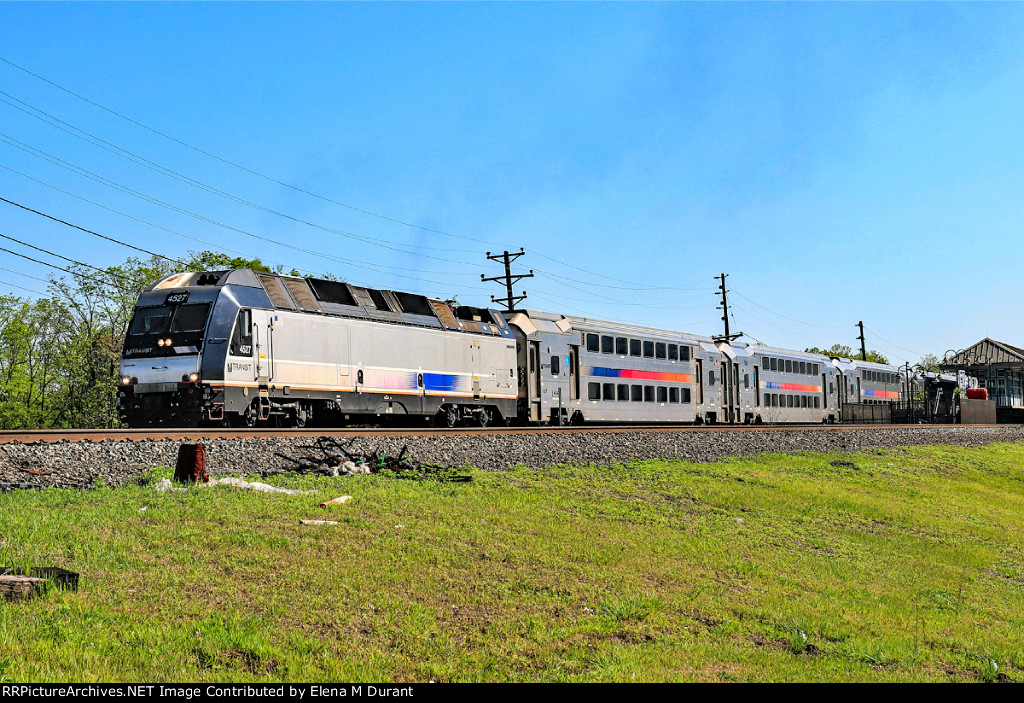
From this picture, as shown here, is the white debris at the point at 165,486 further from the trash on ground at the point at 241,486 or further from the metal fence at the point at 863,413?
the metal fence at the point at 863,413

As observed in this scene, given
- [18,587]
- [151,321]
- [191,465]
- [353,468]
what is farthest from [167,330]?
[18,587]

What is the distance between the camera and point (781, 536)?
41.0 feet

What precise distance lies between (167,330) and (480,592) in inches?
584

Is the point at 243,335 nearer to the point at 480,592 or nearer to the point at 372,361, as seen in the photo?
the point at 372,361

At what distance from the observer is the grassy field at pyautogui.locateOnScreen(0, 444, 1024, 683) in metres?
5.96

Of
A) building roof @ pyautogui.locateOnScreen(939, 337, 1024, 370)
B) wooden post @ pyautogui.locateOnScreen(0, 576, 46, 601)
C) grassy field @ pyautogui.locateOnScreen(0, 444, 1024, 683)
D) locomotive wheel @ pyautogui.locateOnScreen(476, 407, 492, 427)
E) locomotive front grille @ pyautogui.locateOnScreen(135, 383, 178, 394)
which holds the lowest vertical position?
grassy field @ pyautogui.locateOnScreen(0, 444, 1024, 683)

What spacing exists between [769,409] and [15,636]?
44088 mm

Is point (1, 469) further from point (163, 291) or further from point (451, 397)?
point (451, 397)

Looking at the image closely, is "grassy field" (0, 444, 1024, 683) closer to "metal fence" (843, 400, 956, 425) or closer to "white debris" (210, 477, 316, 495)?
"white debris" (210, 477, 316, 495)

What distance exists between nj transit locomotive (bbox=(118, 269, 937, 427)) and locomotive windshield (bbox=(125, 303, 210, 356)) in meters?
0.03

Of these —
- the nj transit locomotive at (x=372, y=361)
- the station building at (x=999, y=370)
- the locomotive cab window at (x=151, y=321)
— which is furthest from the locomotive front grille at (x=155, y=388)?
the station building at (x=999, y=370)

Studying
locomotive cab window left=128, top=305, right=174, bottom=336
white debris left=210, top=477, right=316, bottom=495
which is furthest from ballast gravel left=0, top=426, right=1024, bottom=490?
locomotive cab window left=128, top=305, right=174, bottom=336

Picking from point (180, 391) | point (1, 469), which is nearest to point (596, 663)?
point (1, 469)

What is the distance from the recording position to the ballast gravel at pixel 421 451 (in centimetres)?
1190
